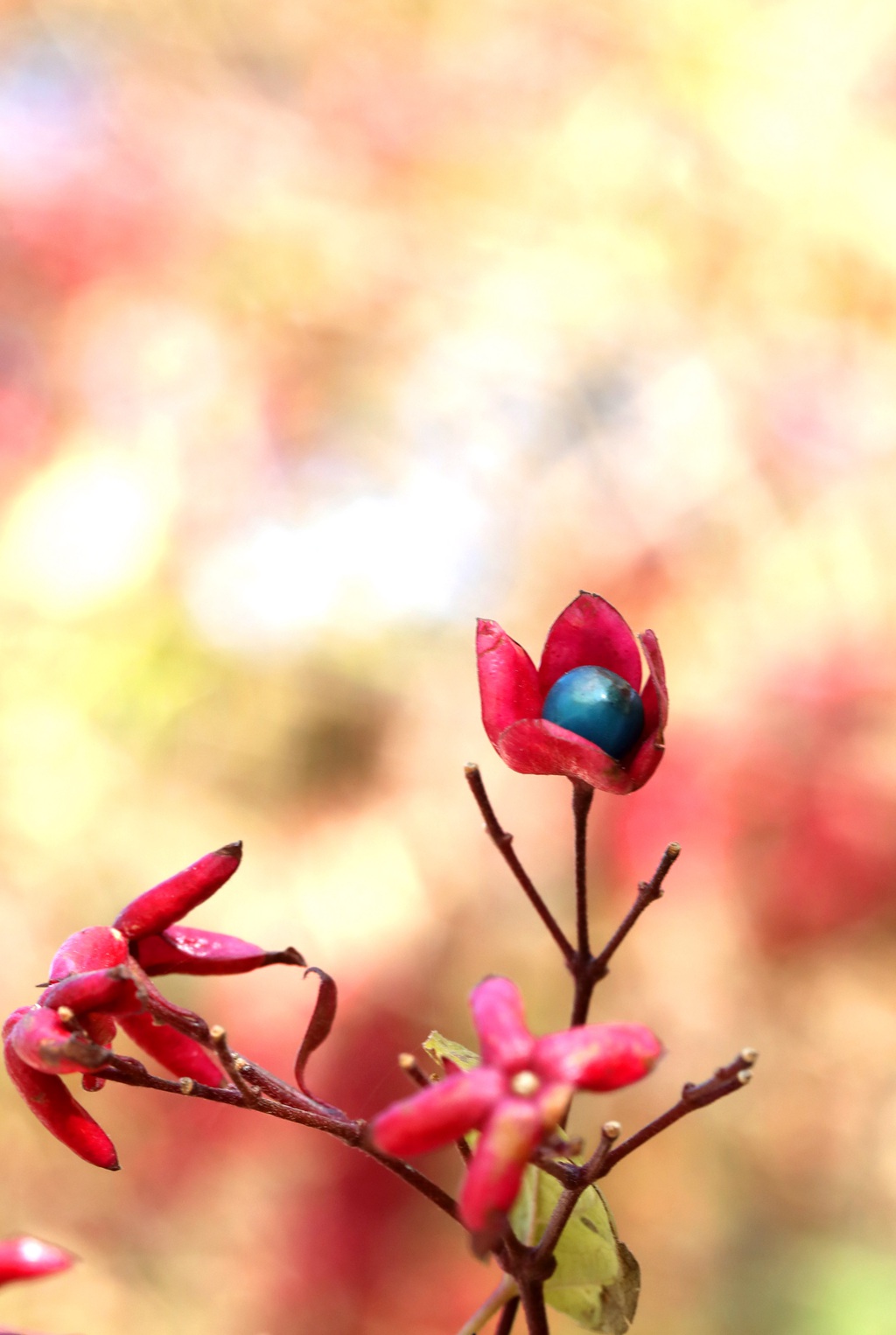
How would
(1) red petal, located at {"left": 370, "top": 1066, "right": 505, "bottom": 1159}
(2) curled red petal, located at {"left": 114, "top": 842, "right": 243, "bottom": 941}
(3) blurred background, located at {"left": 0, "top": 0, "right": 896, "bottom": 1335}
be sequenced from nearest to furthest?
1. (1) red petal, located at {"left": 370, "top": 1066, "right": 505, "bottom": 1159}
2. (2) curled red petal, located at {"left": 114, "top": 842, "right": 243, "bottom": 941}
3. (3) blurred background, located at {"left": 0, "top": 0, "right": 896, "bottom": 1335}

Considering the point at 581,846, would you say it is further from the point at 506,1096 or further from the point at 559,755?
the point at 506,1096

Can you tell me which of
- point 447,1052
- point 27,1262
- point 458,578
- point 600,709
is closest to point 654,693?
point 600,709

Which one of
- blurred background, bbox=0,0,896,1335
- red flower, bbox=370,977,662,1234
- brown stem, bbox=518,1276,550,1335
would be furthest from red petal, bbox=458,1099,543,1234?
blurred background, bbox=0,0,896,1335

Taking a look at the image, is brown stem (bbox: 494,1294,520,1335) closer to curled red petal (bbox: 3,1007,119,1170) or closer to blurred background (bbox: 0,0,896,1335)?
curled red petal (bbox: 3,1007,119,1170)

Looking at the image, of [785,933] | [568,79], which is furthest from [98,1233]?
[568,79]

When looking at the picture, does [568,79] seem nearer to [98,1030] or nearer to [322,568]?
[322,568]
